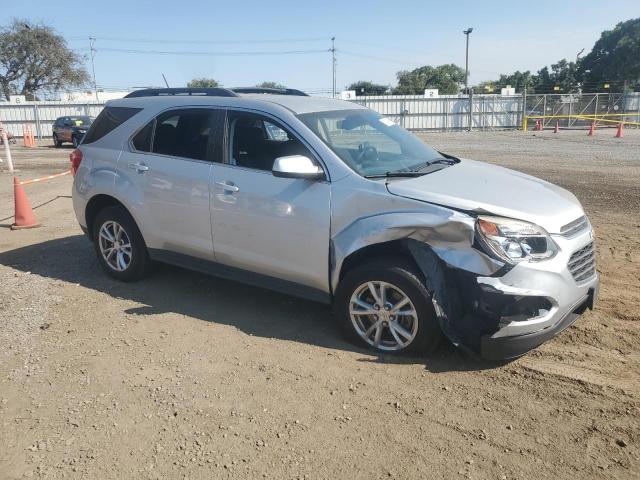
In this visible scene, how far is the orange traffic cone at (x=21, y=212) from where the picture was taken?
8312 millimetres

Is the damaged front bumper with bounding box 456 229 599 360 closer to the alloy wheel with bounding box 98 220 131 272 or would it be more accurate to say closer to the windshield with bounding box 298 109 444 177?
the windshield with bounding box 298 109 444 177

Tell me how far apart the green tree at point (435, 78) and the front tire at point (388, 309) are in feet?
279

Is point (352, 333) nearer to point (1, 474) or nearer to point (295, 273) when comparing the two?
point (295, 273)

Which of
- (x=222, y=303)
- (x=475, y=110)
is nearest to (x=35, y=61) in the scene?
(x=475, y=110)

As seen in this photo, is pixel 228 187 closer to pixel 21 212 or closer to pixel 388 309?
pixel 388 309

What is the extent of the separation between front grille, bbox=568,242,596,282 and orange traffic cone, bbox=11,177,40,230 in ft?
25.8

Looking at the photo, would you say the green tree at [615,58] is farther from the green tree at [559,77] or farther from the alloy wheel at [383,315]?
the alloy wheel at [383,315]

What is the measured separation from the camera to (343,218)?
405 centimetres

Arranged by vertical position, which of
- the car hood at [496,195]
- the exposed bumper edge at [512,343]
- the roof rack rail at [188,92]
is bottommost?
the exposed bumper edge at [512,343]

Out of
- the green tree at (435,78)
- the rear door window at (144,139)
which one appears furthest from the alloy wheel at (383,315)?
the green tree at (435,78)

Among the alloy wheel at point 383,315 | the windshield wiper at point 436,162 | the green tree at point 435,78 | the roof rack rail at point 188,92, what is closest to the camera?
the alloy wheel at point 383,315

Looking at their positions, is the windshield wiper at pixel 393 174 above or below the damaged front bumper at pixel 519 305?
above

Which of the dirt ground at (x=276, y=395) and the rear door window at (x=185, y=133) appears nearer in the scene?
the dirt ground at (x=276, y=395)

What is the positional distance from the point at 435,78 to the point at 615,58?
37.8 metres
